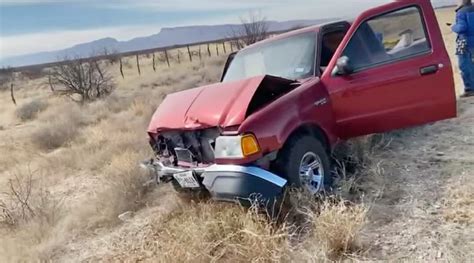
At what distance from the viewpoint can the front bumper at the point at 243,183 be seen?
341cm

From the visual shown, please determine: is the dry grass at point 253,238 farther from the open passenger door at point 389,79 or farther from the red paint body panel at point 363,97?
the open passenger door at point 389,79

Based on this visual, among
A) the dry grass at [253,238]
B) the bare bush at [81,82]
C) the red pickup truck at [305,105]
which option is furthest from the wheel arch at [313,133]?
the bare bush at [81,82]

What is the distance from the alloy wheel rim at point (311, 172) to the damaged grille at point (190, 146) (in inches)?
33.0

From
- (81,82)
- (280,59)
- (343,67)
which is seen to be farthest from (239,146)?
(81,82)

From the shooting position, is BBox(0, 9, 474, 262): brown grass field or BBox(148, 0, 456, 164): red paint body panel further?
BBox(148, 0, 456, 164): red paint body panel

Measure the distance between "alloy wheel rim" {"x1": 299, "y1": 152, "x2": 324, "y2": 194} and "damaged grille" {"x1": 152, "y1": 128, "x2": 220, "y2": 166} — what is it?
84 centimetres

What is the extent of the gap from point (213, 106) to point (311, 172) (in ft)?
3.62

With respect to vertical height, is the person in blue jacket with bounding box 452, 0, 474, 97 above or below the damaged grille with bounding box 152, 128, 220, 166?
above

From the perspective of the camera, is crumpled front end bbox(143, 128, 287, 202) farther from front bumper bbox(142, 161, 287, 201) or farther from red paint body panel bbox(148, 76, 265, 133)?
red paint body panel bbox(148, 76, 265, 133)

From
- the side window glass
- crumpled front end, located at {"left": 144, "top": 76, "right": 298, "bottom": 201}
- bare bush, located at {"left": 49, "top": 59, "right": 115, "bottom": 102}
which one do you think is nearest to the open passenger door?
the side window glass

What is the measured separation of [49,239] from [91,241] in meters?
0.51

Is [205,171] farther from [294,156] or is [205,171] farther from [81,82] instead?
[81,82]

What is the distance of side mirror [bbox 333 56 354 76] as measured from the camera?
4211 mm

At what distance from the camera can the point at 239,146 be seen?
11.5 feet
